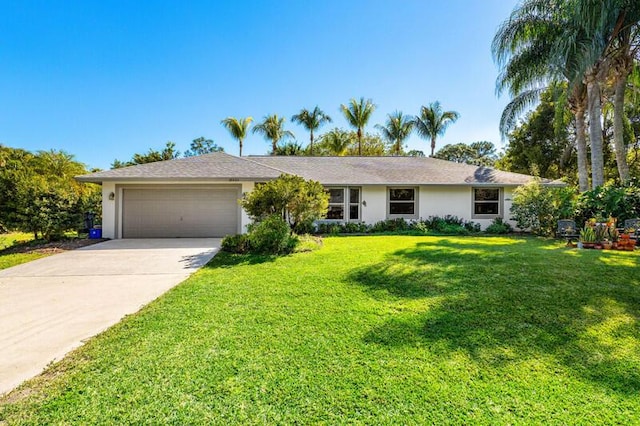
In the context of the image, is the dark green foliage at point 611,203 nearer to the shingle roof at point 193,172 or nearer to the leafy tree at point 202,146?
the shingle roof at point 193,172

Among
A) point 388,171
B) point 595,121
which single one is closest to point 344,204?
point 388,171

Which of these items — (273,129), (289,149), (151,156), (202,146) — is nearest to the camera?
(151,156)

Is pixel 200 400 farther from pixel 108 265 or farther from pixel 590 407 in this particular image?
pixel 108 265

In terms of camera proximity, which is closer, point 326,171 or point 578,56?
point 578,56

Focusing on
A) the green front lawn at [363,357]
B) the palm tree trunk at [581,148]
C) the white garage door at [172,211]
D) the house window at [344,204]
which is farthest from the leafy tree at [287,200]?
the palm tree trunk at [581,148]

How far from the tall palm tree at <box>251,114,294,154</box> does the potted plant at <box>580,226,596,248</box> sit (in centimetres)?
2399

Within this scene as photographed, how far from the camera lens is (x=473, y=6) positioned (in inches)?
452

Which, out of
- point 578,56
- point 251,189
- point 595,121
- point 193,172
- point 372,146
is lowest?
point 251,189

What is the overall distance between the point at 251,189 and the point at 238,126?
18001 mm

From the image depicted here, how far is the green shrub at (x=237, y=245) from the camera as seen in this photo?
881 cm

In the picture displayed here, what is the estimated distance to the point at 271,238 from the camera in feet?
28.0

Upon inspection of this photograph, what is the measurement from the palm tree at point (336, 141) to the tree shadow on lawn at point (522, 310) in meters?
21.9

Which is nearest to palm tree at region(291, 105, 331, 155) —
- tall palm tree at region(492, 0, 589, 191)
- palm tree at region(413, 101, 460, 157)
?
palm tree at region(413, 101, 460, 157)

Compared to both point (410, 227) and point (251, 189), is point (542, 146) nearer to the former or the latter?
point (410, 227)
